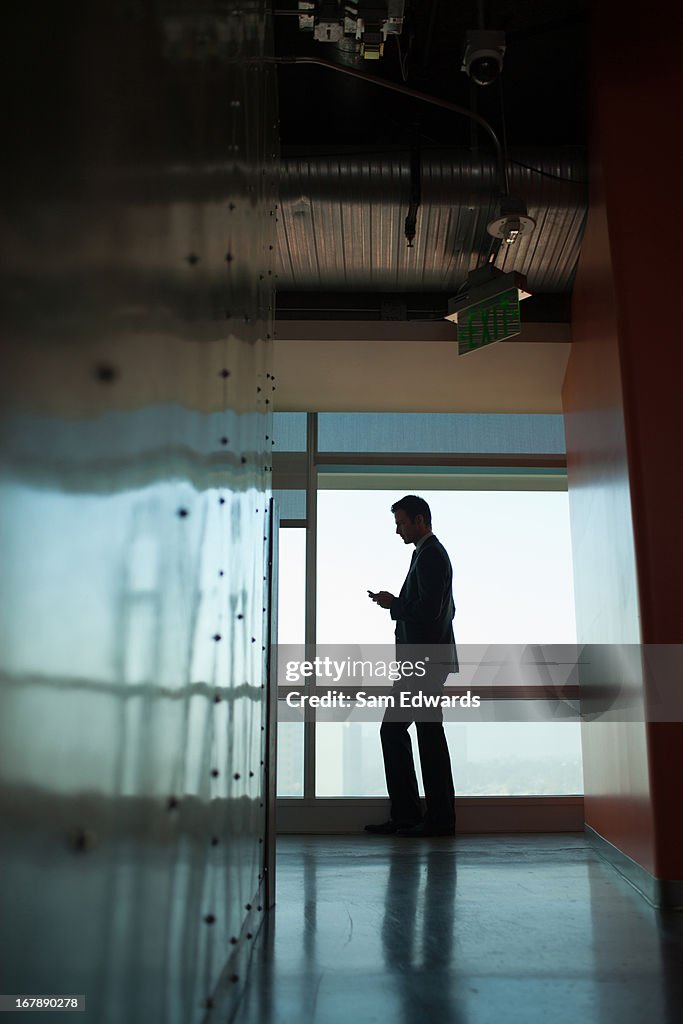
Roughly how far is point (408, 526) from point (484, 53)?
2173 mm

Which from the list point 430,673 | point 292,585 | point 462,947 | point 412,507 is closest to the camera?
point 462,947

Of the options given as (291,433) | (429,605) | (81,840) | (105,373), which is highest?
(291,433)

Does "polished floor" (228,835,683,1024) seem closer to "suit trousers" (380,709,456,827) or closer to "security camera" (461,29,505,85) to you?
"suit trousers" (380,709,456,827)

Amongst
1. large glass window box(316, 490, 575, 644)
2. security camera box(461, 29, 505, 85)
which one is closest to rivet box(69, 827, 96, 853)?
security camera box(461, 29, 505, 85)

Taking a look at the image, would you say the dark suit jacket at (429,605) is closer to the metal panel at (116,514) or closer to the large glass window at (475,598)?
the large glass window at (475,598)

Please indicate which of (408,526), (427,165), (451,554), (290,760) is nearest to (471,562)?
(451,554)

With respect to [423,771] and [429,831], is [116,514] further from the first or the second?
[429,831]

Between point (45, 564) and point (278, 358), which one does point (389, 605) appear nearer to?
point (278, 358)

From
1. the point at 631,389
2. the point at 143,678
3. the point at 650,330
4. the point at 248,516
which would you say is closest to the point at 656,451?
the point at 631,389

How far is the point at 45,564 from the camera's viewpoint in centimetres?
65

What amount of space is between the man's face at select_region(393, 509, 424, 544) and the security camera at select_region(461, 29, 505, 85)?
204 centimetres

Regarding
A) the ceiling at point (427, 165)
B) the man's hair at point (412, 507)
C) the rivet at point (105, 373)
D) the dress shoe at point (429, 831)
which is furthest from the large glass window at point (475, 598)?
the rivet at point (105, 373)

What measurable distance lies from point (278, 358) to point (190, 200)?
2.99 metres

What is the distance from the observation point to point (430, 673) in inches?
165
